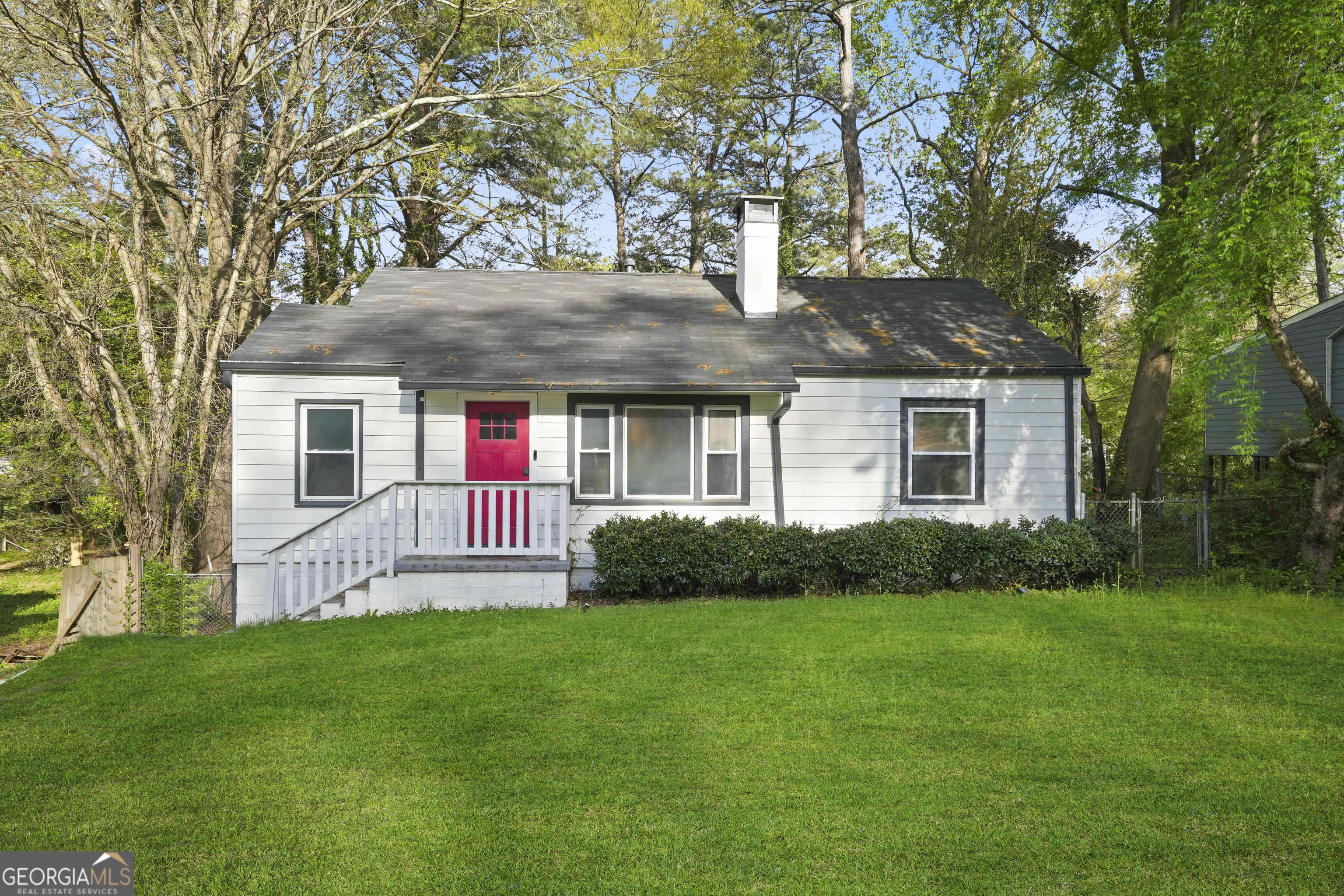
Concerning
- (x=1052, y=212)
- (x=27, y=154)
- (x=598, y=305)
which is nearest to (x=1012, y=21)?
(x=1052, y=212)

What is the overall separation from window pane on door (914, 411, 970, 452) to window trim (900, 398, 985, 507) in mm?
82

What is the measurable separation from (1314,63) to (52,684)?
1387 cm

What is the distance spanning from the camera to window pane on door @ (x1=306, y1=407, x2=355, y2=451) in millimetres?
10484

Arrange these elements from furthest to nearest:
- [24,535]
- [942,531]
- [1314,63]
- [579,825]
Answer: [24,535] < [942,531] < [1314,63] < [579,825]

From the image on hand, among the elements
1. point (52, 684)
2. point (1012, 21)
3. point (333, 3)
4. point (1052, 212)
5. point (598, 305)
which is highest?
point (1012, 21)

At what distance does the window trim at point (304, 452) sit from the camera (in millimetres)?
10414

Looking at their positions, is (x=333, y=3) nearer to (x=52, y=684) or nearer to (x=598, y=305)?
(x=598, y=305)

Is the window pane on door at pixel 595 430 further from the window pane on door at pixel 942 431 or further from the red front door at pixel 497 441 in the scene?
the window pane on door at pixel 942 431

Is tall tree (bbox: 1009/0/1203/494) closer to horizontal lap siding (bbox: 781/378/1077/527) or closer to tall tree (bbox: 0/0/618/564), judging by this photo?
horizontal lap siding (bbox: 781/378/1077/527)

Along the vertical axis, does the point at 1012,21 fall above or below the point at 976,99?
above

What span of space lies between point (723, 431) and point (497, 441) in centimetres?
310

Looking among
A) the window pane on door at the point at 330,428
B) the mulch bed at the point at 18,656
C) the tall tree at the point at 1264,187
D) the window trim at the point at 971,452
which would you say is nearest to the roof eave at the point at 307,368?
the window pane on door at the point at 330,428

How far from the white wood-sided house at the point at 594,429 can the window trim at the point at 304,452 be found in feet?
0.08

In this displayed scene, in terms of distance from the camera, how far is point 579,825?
151 inches
